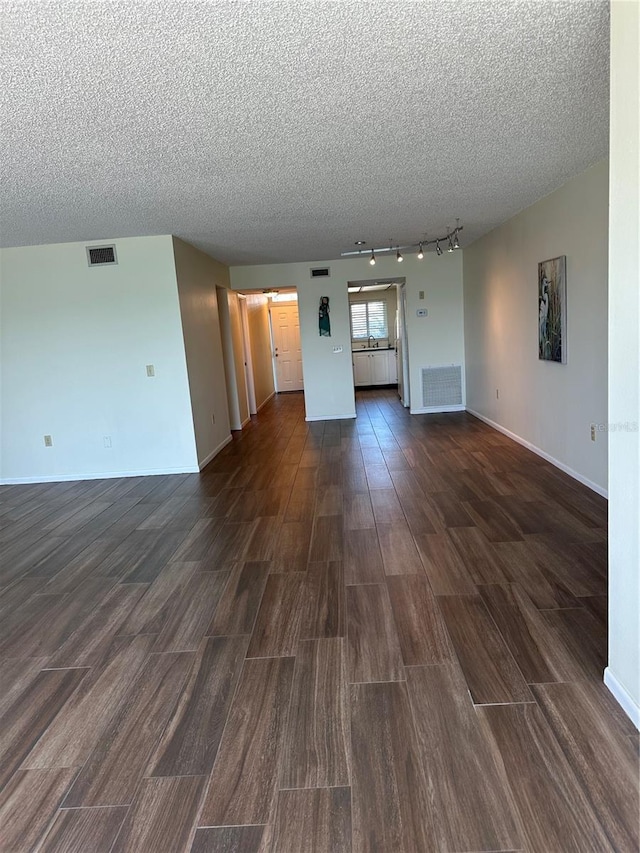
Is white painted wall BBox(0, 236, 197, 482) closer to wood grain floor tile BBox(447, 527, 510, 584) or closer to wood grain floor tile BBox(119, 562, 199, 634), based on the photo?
wood grain floor tile BBox(119, 562, 199, 634)

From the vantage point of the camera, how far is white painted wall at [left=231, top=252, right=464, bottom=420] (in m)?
7.19

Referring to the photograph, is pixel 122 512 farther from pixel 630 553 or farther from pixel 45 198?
pixel 630 553

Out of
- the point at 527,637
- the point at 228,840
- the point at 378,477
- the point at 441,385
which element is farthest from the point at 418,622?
the point at 441,385

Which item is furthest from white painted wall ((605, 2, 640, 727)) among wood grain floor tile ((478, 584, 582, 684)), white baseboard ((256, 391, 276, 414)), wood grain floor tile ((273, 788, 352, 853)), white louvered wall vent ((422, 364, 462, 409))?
white baseboard ((256, 391, 276, 414))

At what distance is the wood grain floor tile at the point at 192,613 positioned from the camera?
2230 mm

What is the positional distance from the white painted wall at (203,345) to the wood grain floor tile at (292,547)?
2145 millimetres

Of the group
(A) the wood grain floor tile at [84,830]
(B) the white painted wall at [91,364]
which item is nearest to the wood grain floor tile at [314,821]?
(A) the wood grain floor tile at [84,830]

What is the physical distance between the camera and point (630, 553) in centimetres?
155

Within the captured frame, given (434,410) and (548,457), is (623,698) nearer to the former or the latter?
(548,457)

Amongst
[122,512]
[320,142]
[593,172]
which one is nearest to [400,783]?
[320,142]

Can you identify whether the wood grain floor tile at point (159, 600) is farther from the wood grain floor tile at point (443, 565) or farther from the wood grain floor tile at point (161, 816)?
the wood grain floor tile at point (443, 565)

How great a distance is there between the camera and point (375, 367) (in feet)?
34.7

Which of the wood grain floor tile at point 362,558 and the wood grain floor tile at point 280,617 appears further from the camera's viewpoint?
the wood grain floor tile at point 362,558

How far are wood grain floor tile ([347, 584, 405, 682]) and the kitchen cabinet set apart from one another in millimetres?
8269
